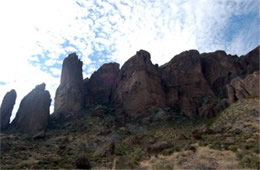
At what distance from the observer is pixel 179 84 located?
267 feet

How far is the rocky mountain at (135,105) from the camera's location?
4617 centimetres

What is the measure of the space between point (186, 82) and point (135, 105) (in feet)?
61.3

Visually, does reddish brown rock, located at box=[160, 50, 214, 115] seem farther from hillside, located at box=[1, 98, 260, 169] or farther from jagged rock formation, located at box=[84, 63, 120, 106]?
jagged rock formation, located at box=[84, 63, 120, 106]

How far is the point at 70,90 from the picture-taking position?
81438 mm

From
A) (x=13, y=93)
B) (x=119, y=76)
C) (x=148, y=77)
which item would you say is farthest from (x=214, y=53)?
(x=13, y=93)

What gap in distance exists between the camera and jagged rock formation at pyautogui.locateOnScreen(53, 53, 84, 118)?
77.9 m

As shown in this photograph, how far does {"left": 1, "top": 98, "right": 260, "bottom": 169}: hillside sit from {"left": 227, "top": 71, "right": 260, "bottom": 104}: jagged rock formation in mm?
3534

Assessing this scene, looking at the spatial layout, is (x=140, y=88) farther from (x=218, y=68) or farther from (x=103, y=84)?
(x=218, y=68)

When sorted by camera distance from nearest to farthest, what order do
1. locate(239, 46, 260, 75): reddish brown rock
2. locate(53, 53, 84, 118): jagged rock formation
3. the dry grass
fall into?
the dry grass, locate(53, 53, 84, 118): jagged rock formation, locate(239, 46, 260, 75): reddish brown rock

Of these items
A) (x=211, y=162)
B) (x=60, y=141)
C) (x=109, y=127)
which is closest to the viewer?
(x=211, y=162)

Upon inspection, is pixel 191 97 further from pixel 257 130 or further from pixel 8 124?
pixel 8 124

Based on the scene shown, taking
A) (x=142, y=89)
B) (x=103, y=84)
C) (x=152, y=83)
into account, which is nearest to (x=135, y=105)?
(x=142, y=89)

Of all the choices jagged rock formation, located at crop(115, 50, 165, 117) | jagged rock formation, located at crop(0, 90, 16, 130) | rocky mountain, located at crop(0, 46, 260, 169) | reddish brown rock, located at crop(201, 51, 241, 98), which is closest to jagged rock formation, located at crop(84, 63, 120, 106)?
rocky mountain, located at crop(0, 46, 260, 169)

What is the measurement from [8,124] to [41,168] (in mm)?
52398
